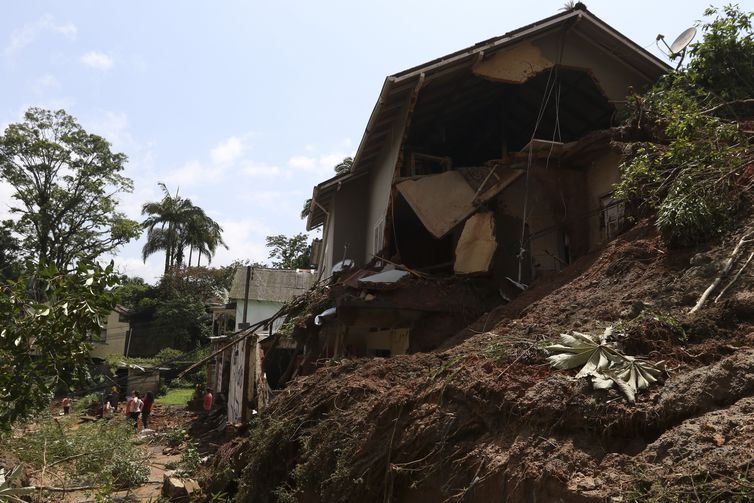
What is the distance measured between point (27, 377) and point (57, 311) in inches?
33.9

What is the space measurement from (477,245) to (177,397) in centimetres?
2524

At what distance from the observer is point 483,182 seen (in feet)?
38.7

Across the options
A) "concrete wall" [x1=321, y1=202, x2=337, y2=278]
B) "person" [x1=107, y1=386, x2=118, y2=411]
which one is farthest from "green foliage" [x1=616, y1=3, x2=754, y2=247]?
"person" [x1=107, y1=386, x2=118, y2=411]

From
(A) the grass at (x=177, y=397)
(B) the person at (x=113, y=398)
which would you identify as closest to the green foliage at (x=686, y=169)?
(B) the person at (x=113, y=398)

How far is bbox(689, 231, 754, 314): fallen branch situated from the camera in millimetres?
5284

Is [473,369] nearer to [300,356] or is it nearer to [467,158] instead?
[300,356]

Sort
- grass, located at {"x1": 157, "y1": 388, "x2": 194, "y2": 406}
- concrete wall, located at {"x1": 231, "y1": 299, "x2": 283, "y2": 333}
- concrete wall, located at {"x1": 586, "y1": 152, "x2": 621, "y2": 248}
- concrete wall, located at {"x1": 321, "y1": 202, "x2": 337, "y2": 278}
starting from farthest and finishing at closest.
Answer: concrete wall, located at {"x1": 231, "y1": 299, "x2": 283, "y2": 333} < grass, located at {"x1": 157, "y1": 388, "x2": 194, "y2": 406} < concrete wall, located at {"x1": 321, "y1": 202, "x2": 337, "y2": 278} < concrete wall, located at {"x1": 586, "y1": 152, "x2": 621, "y2": 248}

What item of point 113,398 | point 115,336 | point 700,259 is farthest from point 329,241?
point 115,336

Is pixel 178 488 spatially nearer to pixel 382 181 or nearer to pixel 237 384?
pixel 237 384

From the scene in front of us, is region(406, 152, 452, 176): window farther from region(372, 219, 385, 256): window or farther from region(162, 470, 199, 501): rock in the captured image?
region(162, 470, 199, 501): rock

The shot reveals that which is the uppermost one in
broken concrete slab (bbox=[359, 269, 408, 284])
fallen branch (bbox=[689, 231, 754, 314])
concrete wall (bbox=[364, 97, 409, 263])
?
concrete wall (bbox=[364, 97, 409, 263])

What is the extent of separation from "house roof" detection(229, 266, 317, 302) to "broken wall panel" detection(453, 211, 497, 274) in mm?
21061

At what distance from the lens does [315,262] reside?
75.2 feet

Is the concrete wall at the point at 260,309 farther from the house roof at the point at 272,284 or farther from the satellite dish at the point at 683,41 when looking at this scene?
the satellite dish at the point at 683,41
